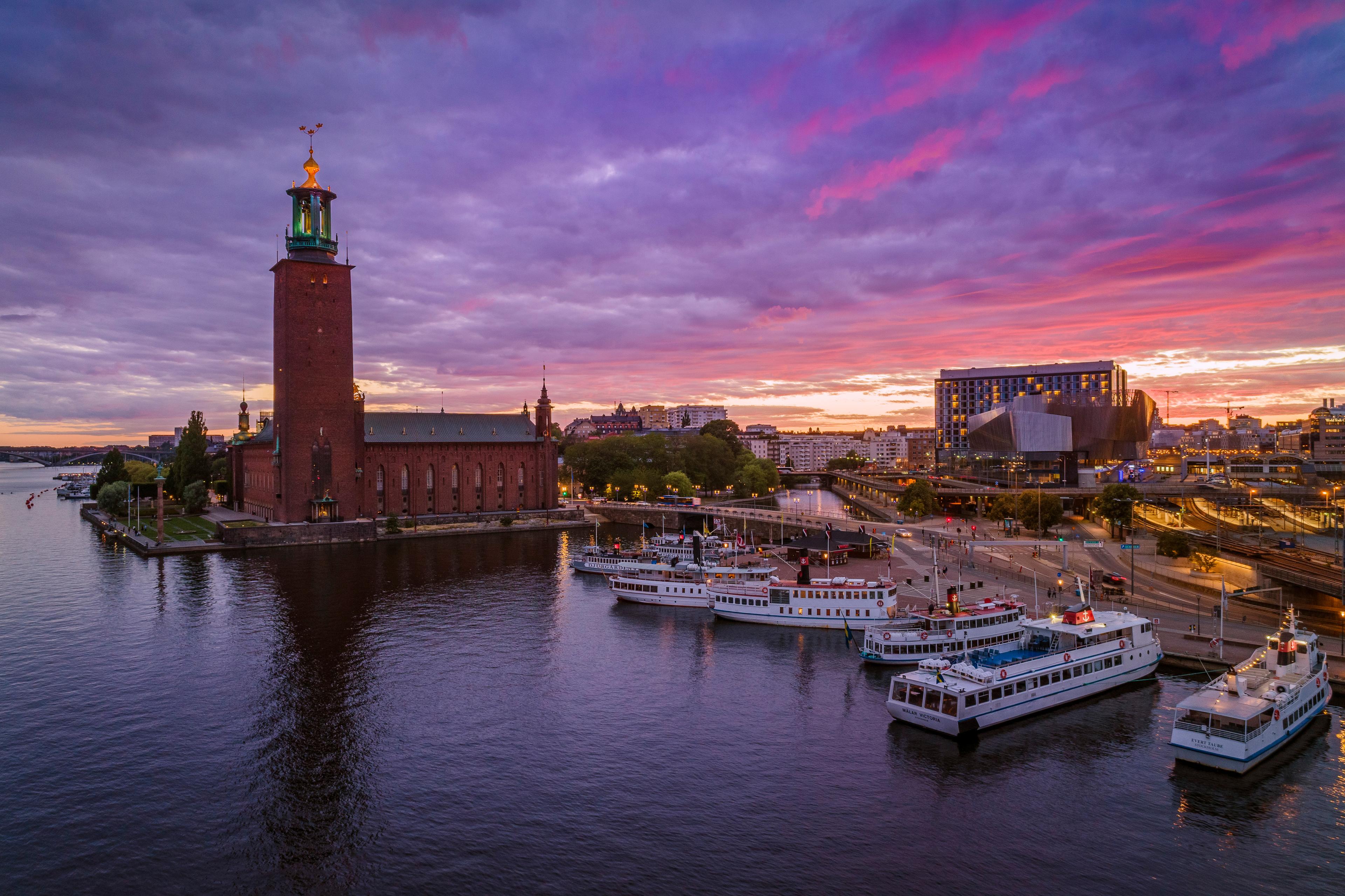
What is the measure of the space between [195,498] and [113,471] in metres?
43.8

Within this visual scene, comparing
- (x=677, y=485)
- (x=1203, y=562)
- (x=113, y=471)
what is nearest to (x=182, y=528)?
(x=113, y=471)

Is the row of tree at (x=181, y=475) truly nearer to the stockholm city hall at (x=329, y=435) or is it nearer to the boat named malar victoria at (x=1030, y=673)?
the stockholm city hall at (x=329, y=435)

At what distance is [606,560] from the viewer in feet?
285

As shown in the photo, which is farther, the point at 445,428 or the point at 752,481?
the point at 752,481

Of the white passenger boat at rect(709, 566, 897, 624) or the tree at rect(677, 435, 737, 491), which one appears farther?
the tree at rect(677, 435, 737, 491)

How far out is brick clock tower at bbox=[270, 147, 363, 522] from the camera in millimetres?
111312

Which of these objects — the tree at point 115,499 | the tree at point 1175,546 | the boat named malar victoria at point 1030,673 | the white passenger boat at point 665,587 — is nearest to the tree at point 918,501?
the tree at point 1175,546

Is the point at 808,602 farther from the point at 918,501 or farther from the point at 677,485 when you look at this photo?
the point at 677,485

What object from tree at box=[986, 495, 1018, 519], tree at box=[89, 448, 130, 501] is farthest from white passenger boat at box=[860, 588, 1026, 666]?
tree at box=[89, 448, 130, 501]

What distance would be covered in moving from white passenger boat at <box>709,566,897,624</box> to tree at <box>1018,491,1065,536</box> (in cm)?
5017

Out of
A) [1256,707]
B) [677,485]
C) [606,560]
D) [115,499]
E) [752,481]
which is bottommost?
[1256,707]

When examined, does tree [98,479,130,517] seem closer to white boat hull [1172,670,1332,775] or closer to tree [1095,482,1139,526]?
white boat hull [1172,670,1332,775]

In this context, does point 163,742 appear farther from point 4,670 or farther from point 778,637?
point 778,637

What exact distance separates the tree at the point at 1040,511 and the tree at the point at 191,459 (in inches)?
5823
